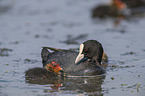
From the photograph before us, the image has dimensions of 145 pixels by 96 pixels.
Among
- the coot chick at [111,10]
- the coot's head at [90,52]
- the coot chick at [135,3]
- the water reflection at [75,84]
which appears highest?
the coot chick at [135,3]

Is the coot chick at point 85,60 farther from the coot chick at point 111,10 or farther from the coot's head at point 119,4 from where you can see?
the coot's head at point 119,4

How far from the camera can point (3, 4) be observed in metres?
20.2

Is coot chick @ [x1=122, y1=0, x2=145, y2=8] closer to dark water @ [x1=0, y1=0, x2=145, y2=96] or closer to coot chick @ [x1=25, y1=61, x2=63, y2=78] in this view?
dark water @ [x1=0, y1=0, x2=145, y2=96]

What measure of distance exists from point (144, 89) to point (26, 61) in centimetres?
376

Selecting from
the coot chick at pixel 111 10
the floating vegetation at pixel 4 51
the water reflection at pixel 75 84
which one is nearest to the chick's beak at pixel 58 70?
the water reflection at pixel 75 84

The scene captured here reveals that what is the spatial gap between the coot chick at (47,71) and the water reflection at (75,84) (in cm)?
20

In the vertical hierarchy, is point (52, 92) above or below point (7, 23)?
below

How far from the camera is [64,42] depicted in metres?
12.3

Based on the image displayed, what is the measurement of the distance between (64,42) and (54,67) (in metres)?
3.89

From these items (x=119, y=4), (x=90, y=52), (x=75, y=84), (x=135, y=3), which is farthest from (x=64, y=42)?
(x=135, y=3)

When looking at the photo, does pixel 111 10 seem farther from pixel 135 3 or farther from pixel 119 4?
pixel 135 3

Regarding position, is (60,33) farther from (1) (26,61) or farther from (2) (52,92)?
(2) (52,92)

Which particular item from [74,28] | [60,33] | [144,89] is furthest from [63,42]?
[144,89]

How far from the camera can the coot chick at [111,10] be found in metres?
18.5
